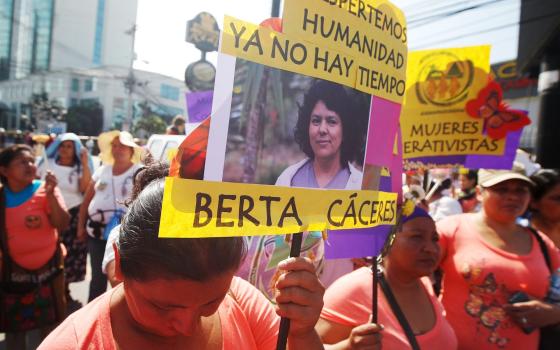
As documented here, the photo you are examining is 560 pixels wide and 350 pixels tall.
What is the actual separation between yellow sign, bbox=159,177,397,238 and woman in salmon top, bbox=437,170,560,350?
1329 millimetres

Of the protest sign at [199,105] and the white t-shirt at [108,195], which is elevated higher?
the protest sign at [199,105]

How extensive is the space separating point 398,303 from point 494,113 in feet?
5.00

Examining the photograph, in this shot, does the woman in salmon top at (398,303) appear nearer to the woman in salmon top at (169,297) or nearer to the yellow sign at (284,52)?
the woman in salmon top at (169,297)

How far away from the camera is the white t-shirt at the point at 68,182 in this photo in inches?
Result: 172

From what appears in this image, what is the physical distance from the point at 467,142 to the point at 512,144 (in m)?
0.29

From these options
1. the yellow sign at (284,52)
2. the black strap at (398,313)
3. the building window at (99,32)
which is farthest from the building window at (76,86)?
the yellow sign at (284,52)

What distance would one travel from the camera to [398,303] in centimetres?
186

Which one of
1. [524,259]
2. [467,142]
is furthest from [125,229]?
[467,142]

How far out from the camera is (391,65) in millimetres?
1362

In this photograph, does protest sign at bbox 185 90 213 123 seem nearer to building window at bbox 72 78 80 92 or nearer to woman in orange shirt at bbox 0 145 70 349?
woman in orange shirt at bbox 0 145 70 349

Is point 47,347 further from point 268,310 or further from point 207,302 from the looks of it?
point 268,310

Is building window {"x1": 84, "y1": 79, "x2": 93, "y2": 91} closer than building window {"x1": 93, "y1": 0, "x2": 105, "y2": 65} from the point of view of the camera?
Yes

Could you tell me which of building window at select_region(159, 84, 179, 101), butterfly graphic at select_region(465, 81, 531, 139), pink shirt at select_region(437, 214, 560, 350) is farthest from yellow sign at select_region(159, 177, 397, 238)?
building window at select_region(159, 84, 179, 101)

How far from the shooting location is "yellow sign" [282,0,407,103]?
1.08 meters
